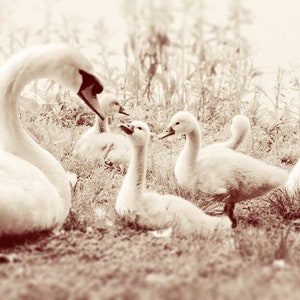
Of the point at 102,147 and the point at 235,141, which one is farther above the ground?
the point at 235,141

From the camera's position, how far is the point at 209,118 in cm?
898

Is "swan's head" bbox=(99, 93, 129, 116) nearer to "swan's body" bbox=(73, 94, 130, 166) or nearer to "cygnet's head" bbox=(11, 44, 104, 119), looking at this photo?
"swan's body" bbox=(73, 94, 130, 166)

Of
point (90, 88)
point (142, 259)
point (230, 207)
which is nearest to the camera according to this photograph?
point (142, 259)

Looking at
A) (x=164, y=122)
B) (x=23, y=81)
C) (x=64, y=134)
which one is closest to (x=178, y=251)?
(x=23, y=81)

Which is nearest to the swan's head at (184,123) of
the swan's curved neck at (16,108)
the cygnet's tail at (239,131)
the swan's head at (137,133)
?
the cygnet's tail at (239,131)

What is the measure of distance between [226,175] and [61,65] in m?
1.80

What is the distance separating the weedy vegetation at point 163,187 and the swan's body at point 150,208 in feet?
0.40

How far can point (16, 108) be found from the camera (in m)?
4.89

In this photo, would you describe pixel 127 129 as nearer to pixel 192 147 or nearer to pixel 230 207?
pixel 192 147

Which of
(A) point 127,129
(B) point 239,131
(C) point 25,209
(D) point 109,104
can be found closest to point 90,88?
(A) point 127,129

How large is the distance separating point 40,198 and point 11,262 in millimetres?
656

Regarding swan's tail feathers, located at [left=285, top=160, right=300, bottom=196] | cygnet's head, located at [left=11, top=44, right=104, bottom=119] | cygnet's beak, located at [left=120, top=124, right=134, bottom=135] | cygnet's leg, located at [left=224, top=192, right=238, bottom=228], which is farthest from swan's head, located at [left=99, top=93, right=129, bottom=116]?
cygnet's head, located at [left=11, top=44, right=104, bottom=119]

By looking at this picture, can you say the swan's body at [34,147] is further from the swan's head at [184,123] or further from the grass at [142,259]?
the swan's head at [184,123]

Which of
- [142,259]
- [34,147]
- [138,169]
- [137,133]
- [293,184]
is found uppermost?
[137,133]
